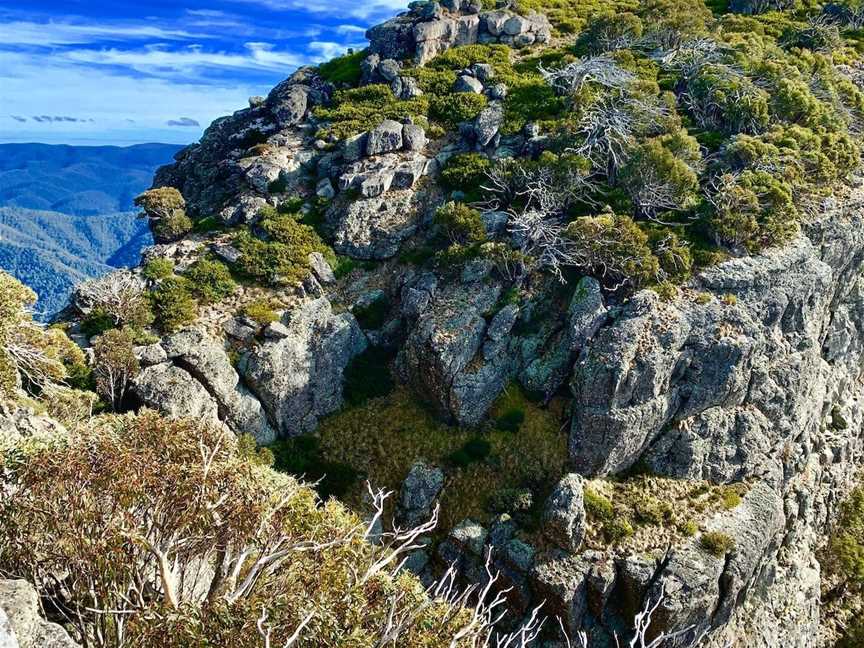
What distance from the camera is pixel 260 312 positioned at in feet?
105

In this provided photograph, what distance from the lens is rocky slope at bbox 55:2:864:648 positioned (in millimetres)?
25516

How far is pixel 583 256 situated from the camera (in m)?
31.4

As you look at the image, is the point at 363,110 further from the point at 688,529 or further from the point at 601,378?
the point at 688,529

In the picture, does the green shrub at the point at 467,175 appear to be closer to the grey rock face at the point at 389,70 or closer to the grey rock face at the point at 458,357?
the grey rock face at the point at 458,357

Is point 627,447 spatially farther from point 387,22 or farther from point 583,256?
point 387,22

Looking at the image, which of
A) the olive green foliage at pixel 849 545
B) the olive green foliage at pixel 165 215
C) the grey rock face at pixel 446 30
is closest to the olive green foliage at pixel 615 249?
the olive green foliage at pixel 849 545

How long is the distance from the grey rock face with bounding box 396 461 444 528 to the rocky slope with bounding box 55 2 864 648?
0.09 m

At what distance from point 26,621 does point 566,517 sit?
65.4 ft

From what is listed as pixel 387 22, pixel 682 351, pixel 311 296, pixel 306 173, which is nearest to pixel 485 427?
pixel 682 351

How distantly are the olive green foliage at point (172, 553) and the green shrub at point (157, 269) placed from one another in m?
16.7

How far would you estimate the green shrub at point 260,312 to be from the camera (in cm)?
3162

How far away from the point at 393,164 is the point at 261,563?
3150 cm

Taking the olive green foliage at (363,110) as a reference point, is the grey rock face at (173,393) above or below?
below

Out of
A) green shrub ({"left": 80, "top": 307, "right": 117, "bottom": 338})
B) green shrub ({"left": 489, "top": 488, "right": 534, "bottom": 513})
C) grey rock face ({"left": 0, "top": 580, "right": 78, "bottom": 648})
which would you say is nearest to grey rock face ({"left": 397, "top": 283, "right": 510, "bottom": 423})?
green shrub ({"left": 489, "top": 488, "right": 534, "bottom": 513})
